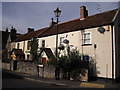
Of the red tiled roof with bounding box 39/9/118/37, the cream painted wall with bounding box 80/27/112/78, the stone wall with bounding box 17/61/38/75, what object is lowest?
the stone wall with bounding box 17/61/38/75

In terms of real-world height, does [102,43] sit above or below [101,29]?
below

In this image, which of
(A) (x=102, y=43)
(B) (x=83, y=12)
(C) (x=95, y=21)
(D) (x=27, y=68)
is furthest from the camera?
(B) (x=83, y=12)

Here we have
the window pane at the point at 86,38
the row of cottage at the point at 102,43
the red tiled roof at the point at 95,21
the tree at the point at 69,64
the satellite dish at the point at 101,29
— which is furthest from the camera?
the window pane at the point at 86,38

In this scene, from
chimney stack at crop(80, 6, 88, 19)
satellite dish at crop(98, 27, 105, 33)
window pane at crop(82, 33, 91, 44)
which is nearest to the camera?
satellite dish at crop(98, 27, 105, 33)

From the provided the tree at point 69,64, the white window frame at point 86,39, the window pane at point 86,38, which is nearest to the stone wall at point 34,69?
the tree at point 69,64

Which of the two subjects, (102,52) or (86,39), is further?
(86,39)

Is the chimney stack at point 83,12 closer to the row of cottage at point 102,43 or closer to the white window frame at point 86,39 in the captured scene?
the row of cottage at point 102,43

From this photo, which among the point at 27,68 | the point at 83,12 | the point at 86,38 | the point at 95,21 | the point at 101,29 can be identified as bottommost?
the point at 27,68

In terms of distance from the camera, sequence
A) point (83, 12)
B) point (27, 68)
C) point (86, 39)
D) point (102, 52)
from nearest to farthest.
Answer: point (102, 52) < point (86, 39) < point (27, 68) < point (83, 12)

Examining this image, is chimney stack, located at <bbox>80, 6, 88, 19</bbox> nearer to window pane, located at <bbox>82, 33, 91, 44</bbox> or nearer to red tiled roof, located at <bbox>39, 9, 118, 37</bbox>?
red tiled roof, located at <bbox>39, 9, 118, 37</bbox>

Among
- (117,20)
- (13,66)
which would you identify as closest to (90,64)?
(117,20)

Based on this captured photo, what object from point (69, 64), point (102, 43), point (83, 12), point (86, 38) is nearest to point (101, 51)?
point (102, 43)

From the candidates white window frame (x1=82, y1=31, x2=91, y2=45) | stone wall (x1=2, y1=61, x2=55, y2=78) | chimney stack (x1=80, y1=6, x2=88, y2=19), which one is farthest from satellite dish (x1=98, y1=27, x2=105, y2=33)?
stone wall (x1=2, y1=61, x2=55, y2=78)

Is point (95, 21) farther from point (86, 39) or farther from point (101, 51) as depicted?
point (101, 51)
